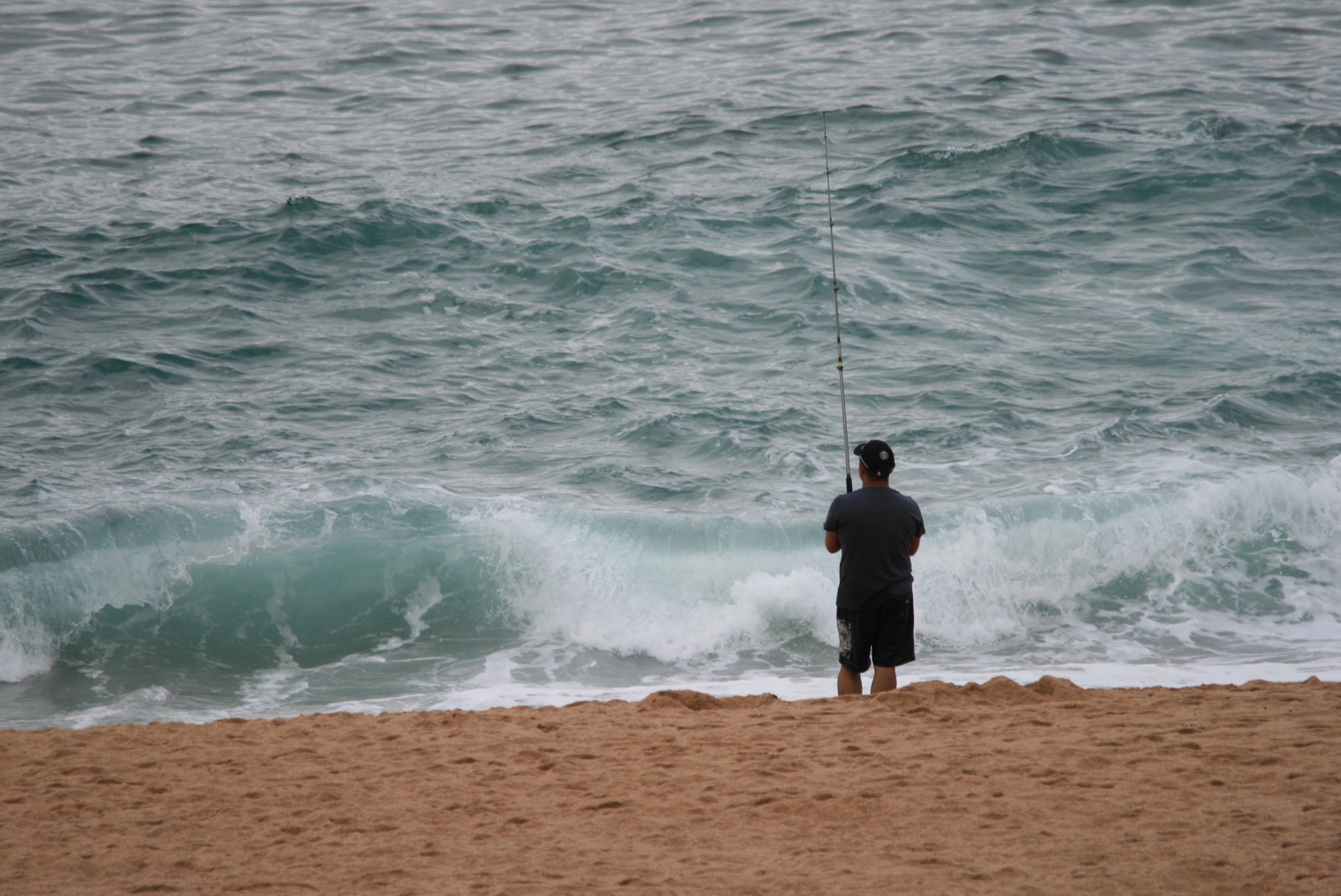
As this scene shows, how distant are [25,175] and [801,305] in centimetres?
1131

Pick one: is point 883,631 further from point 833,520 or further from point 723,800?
point 723,800

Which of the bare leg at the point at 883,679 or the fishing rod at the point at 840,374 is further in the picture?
the fishing rod at the point at 840,374

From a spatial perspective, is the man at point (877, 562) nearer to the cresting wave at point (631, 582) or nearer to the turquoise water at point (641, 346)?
the turquoise water at point (641, 346)

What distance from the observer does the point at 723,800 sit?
4137mm

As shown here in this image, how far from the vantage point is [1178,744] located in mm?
4398

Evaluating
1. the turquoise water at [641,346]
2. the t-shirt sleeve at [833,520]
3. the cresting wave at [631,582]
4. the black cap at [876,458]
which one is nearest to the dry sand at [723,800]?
the t-shirt sleeve at [833,520]

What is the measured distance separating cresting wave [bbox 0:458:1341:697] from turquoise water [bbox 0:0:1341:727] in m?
0.03

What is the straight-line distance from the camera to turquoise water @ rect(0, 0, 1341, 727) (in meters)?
7.76

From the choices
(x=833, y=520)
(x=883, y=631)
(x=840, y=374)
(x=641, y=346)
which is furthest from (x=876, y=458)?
(x=641, y=346)

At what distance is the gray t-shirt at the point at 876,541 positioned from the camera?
5285 millimetres

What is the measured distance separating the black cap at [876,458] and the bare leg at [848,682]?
1.01 meters

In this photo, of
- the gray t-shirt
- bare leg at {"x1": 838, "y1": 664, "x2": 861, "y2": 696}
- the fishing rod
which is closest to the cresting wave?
the fishing rod

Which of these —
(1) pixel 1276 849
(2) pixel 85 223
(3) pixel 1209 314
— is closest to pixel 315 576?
(1) pixel 1276 849

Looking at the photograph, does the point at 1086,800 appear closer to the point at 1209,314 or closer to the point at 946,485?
the point at 946,485
